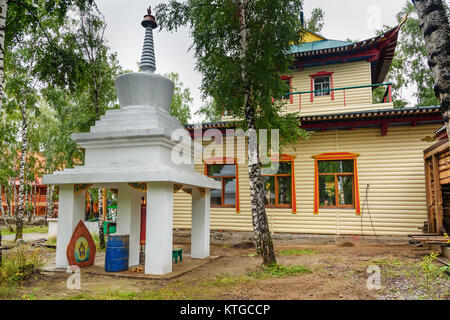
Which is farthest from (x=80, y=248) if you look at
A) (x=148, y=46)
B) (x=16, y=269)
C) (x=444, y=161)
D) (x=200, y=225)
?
(x=444, y=161)

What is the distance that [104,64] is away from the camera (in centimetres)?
1288

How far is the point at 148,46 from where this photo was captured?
356 inches

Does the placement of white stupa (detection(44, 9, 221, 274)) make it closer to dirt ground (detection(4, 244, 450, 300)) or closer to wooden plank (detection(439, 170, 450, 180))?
dirt ground (detection(4, 244, 450, 300))

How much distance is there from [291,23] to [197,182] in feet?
16.7

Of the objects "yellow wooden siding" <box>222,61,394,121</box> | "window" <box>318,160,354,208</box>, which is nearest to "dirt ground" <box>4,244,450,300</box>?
"window" <box>318,160,354,208</box>

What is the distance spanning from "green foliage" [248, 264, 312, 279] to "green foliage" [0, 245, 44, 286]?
487cm

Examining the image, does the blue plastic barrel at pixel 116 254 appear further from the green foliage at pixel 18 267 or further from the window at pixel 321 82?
the window at pixel 321 82

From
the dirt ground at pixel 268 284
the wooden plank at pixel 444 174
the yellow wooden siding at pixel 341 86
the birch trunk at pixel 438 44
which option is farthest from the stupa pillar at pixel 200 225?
the yellow wooden siding at pixel 341 86

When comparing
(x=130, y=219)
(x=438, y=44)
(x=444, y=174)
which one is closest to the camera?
(x=438, y=44)

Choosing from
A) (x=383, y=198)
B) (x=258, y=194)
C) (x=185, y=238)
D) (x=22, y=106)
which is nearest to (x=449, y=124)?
(x=258, y=194)

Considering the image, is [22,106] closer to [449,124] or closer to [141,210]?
[141,210]

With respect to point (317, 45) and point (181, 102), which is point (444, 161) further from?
point (181, 102)

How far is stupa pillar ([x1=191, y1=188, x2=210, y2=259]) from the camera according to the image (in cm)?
962

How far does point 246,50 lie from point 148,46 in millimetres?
2790
